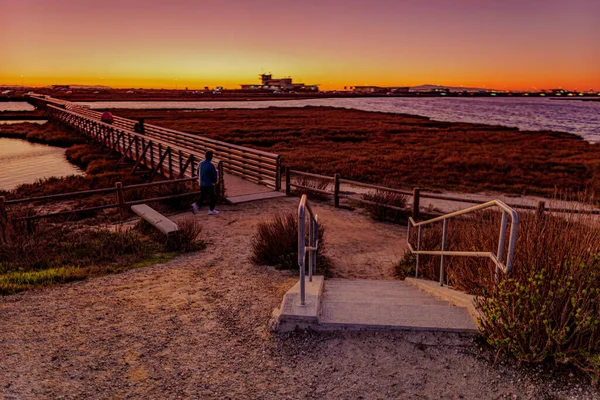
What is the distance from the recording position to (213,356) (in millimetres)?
4055

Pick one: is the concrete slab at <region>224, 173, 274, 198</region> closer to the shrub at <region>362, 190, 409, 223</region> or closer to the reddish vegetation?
the shrub at <region>362, 190, 409, 223</region>

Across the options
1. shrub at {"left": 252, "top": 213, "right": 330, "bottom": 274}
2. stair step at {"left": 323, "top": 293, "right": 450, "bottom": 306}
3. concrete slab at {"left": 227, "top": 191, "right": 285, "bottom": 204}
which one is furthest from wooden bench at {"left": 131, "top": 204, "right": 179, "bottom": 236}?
stair step at {"left": 323, "top": 293, "right": 450, "bottom": 306}

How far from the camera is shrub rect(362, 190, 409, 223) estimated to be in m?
12.5

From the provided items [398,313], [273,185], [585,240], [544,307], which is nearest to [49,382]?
[398,313]

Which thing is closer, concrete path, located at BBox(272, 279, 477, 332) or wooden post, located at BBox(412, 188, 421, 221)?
concrete path, located at BBox(272, 279, 477, 332)

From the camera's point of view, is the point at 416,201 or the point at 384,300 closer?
the point at 384,300

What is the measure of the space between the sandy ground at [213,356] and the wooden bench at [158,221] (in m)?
2.45

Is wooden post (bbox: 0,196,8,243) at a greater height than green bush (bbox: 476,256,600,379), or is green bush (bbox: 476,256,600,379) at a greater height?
green bush (bbox: 476,256,600,379)

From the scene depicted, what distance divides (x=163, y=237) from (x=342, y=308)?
Answer: 520 cm

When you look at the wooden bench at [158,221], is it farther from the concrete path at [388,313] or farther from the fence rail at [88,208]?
the concrete path at [388,313]

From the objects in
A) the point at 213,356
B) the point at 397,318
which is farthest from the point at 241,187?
the point at 397,318

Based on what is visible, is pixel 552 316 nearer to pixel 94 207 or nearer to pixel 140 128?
pixel 94 207

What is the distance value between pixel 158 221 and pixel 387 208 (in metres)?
6.77

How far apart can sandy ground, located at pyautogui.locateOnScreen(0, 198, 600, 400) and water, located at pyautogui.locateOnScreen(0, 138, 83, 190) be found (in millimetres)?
19199
